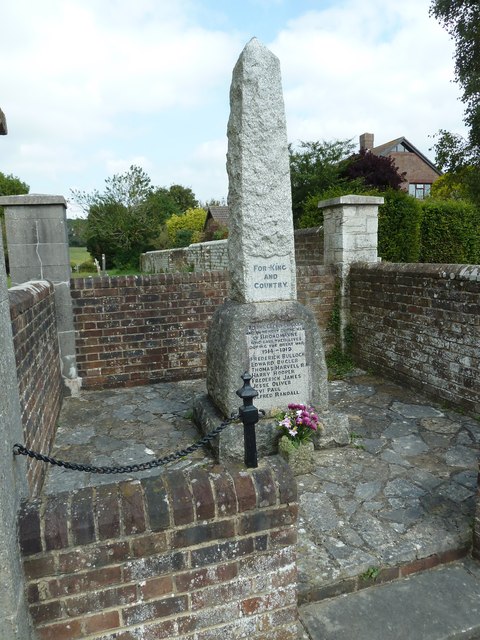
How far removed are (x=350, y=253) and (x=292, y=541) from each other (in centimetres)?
534

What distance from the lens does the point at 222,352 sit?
3.98 meters

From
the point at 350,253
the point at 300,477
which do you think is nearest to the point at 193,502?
the point at 300,477

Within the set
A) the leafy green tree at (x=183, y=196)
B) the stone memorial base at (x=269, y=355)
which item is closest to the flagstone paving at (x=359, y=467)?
the stone memorial base at (x=269, y=355)

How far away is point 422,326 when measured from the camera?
209 inches

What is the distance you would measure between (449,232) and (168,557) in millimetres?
10441

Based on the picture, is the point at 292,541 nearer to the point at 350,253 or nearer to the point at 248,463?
the point at 248,463

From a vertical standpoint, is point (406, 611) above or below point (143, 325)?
below

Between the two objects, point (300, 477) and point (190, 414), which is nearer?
point (300, 477)

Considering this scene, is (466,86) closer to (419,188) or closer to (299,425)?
(299,425)

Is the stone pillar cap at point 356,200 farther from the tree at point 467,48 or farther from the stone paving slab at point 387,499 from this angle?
the tree at point 467,48

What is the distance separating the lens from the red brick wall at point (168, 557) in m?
1.62

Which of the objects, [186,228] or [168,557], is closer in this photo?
[168,557]

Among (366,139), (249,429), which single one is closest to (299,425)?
(249,429)

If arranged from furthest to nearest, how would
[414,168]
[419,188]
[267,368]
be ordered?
1. [419,188]
2. [414,168]
3. [267,368]
